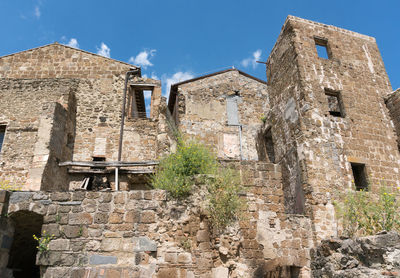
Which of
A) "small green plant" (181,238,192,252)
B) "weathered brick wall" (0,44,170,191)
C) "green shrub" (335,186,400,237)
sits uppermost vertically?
"weathered brick wall" (0,44,170,191)

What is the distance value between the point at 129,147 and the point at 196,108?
4761 mm

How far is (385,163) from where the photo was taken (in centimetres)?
1064

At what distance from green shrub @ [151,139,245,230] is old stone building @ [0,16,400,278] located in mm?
243

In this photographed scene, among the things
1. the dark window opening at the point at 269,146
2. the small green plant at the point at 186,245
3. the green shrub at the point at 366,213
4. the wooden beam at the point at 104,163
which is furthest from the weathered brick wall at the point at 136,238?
the dark window opening at the point at 269,146

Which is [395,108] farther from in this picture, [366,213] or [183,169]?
[183,169]

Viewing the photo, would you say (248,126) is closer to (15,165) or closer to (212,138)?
(212,138)

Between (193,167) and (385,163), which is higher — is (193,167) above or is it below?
below

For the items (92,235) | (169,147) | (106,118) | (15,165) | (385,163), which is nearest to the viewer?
(92,235)

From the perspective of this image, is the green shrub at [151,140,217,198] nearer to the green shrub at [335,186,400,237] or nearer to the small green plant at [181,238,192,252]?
the small green plant at [181,238,192,252]

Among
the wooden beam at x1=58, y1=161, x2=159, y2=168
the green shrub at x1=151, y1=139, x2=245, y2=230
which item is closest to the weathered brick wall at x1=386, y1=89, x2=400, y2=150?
the green shrub at x1=151, y1=139, x2=245, y2=230

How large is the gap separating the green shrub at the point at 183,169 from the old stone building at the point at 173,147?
0.95ft

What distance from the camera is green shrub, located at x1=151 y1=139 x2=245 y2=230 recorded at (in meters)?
6.77

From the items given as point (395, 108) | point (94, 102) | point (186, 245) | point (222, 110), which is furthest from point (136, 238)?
point (222, 110)

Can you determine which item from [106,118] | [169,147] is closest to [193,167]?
[169,147]
